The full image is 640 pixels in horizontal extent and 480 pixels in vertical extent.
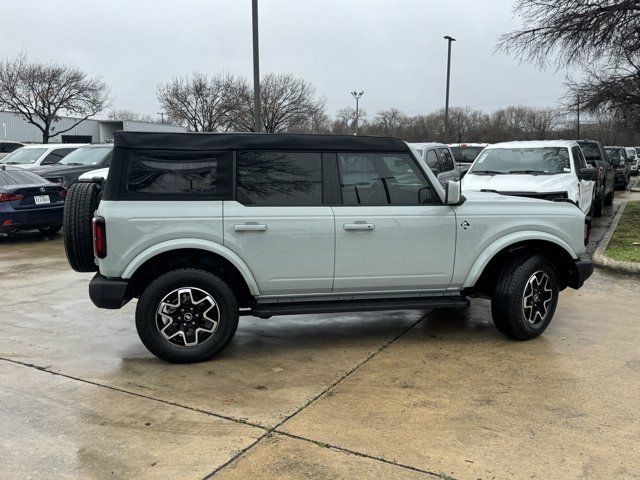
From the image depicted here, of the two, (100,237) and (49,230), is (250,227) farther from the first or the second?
(49,230)

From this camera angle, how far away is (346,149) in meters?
4.93

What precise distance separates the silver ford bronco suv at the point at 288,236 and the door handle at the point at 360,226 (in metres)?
0.01

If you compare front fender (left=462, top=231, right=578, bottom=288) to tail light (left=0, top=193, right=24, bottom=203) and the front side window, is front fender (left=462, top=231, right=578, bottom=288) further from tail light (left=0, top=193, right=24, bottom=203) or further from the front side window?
tail light (left=0, top=193, right=24, bottom=203)

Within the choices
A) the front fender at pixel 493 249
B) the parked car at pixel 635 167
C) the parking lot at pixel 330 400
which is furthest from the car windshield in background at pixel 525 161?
the parked car at pixel 635 167

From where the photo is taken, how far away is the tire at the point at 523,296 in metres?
5.08

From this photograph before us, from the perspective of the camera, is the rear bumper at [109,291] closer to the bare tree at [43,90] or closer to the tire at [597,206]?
the tire at [597,206]

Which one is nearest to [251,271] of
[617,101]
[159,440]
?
[159,440]

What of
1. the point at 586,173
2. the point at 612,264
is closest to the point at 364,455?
the point at 612,264

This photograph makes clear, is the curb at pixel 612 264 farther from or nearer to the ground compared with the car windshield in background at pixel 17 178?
nearer to the ground

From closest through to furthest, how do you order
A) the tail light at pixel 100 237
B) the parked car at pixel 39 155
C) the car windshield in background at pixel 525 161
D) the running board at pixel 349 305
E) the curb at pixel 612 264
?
1. the tail light at pixel 100 237
2. the running board at pixel 349 305
3. the curb at pixel 612 264
4. the car windshield in background at pixel 525 161
5. the parked car at pixel 39 155

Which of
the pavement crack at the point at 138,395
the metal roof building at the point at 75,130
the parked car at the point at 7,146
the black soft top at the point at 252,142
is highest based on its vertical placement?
the metal roof building at the point at 75,130

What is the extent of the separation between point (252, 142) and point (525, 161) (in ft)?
23.4

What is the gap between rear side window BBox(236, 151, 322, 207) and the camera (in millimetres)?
4738

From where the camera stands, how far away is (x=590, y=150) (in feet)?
52.4
